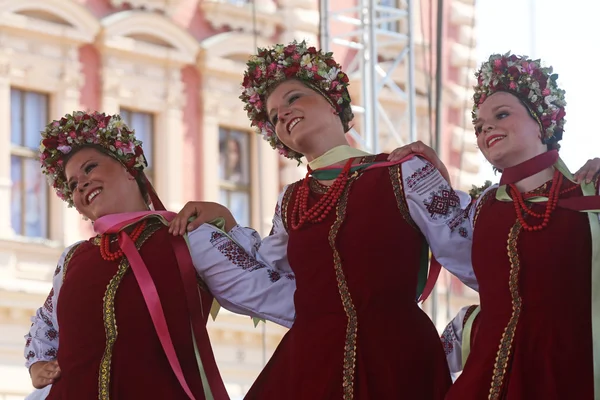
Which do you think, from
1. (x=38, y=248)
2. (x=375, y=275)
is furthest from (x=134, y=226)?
(x=38, y=248)

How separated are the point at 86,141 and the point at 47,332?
0.61 meters

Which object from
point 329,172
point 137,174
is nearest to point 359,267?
point 329,172

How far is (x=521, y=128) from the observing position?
14.4 feet

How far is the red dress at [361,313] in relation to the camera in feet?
14.1

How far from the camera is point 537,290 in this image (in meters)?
4.13

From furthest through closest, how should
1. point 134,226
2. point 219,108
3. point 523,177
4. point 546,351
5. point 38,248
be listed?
point 219,108 → point 38,248 → point 134,226 → point 523,177 → point 546,351

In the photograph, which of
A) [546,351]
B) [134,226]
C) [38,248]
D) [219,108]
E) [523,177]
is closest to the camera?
[546,351]

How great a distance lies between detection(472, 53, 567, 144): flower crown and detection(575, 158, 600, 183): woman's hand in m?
0.18

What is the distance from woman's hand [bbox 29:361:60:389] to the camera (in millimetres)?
4727

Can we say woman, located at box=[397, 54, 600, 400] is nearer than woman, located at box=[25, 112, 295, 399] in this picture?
Yes

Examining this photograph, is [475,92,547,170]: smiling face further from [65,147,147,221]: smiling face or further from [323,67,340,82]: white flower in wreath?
[65,147,147,221]: smiling face

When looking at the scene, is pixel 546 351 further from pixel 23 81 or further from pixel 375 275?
pixel 23 81

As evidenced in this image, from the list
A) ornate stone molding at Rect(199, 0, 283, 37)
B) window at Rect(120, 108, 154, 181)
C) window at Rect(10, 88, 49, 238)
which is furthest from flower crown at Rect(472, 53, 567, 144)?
ornate stone molding at Rect(199, 0, 283, 37)

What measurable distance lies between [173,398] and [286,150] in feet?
2.74
